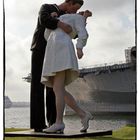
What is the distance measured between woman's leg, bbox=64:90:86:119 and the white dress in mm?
61

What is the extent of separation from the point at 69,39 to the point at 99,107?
1.15 feet

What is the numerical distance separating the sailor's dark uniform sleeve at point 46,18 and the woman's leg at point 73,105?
0.32 m

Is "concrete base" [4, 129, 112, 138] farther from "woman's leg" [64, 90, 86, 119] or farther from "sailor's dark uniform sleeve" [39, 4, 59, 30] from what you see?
"sailor's dark uniform sleeve" [39, 4, 59, 30]

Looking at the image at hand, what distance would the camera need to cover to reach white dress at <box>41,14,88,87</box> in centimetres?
213

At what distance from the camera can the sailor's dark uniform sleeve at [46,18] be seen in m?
2.18

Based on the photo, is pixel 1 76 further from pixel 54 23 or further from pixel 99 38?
pixel 99 38

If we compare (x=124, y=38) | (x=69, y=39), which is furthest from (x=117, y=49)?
(x=69, y=39)

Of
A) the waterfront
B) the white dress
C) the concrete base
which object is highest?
the white dress

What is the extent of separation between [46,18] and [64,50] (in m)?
0.18

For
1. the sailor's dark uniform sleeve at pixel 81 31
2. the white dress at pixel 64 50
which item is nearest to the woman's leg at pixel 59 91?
the white dress at pixel 64 50

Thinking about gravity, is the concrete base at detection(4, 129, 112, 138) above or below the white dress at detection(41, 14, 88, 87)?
below

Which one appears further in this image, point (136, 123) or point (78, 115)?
point (78, 115)

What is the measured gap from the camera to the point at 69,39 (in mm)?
2164

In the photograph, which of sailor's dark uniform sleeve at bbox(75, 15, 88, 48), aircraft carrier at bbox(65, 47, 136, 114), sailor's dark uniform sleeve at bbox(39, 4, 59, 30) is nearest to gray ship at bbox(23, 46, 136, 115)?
aircraft carrier at bbox(65, 47, 136, 114)
